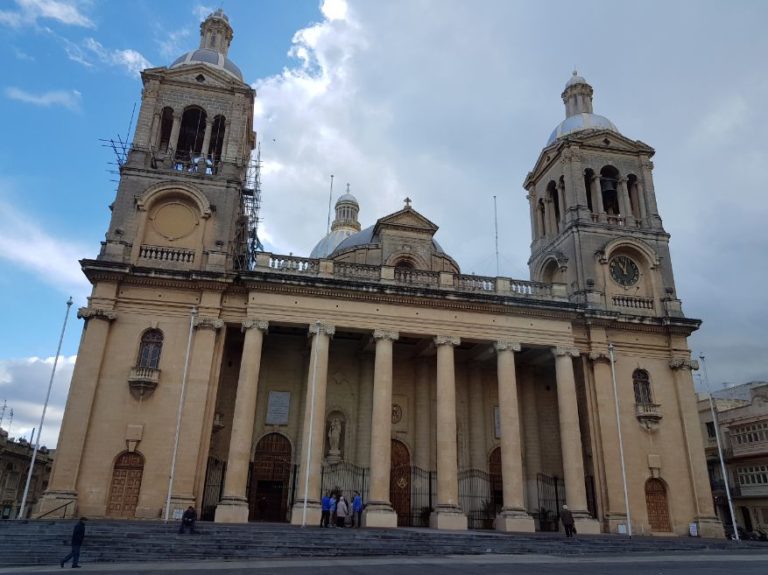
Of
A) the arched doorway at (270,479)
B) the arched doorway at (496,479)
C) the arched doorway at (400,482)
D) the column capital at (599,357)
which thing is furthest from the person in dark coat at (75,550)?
the column capital at (599,357)

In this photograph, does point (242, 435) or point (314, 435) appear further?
point (314, 435)

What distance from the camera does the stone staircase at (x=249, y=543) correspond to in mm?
14438

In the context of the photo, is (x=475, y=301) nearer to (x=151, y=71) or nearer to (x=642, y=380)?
(x=642, y=380)

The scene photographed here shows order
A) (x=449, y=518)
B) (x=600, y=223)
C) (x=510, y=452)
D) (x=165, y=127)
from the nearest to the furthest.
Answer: (x=449, y=518) → (x=510, y=452) → (x=165, y=127) → (x=600, y=223)

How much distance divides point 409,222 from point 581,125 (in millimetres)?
11653

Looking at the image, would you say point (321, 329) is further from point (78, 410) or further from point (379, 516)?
point (78, 410)

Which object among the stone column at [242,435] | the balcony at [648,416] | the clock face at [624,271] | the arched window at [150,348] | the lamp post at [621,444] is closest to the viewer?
the stone column at [242,435]

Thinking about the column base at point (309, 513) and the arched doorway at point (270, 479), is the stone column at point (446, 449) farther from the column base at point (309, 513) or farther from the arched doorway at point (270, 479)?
the arched doorway at point (270, 479)

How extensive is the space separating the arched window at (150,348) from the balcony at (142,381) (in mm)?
516

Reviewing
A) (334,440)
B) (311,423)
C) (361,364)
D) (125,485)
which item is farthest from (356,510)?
(125,485)

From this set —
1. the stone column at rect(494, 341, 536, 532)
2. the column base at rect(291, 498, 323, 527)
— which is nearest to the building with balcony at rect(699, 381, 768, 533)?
the stone column at rect(494, 341, 536, 532)

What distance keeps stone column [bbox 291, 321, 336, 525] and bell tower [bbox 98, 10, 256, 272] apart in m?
5.20

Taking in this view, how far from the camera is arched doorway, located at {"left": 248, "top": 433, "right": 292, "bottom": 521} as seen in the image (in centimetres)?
2453

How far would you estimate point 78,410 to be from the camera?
2136 centimetres
